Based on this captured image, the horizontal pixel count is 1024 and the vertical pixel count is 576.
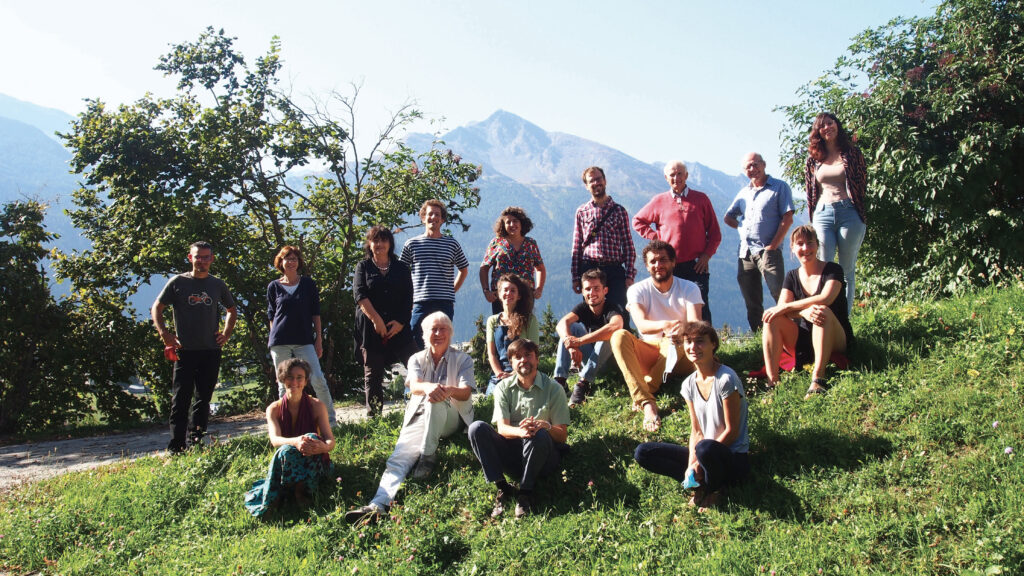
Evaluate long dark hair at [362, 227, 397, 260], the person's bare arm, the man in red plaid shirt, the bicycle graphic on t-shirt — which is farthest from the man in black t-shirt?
the bicycle graphic on t-shirt

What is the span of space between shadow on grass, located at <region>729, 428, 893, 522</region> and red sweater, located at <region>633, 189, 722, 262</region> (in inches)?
119

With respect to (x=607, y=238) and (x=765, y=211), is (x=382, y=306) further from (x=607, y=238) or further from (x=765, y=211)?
(x=765, y=211)

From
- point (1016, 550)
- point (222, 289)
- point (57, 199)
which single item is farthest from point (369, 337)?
point (57, 199)

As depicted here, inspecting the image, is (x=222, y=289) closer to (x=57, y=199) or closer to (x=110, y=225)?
(x=110, y=225)

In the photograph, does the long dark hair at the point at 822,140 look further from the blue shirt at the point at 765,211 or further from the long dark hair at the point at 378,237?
the long dark hair at the point at 378,237

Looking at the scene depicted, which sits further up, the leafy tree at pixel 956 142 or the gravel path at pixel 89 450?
the leafy tree at pixel 956 142

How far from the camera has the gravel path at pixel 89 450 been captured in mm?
8031

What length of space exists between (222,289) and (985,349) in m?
7.45

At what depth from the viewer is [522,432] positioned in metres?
5.02

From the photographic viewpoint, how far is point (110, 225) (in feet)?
39.3

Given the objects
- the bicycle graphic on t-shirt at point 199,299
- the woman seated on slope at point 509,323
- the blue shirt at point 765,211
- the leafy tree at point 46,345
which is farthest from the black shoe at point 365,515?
the leafy tree at point 46,345

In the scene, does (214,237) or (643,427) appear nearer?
(643,427)

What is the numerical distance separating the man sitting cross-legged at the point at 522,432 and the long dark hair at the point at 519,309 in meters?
1.14

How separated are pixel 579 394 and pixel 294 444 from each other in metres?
2.85
